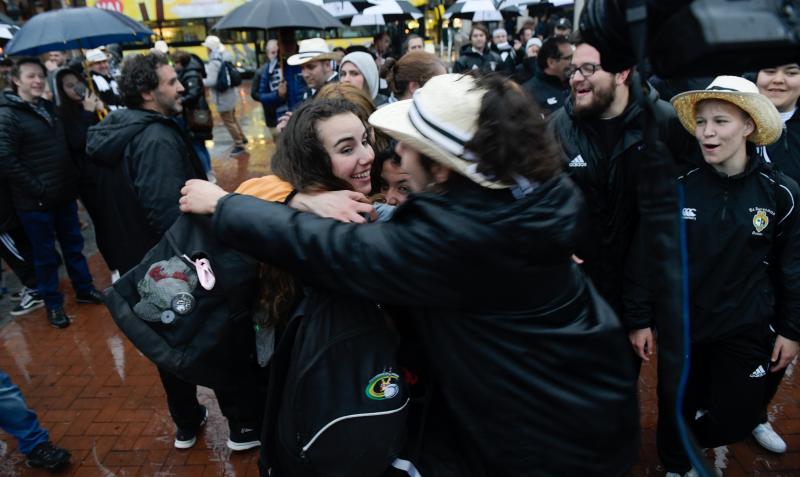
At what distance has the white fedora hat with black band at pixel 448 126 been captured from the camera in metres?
1.31

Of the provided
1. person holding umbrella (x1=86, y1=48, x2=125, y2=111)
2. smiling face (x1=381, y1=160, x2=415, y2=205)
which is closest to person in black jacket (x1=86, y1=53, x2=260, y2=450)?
smiling face (x1=381, y1=160, x2=415, y2=205)

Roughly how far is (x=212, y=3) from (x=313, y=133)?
1949cm

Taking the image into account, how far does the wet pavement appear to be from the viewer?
3234 millimetres

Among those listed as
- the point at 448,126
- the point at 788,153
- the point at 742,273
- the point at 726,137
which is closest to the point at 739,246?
the point at 742,273

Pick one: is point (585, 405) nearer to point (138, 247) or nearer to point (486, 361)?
point (486, 361)

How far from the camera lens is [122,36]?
18.7 ft

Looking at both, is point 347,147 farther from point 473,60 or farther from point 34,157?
point 473,60

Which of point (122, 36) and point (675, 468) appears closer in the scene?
point (675, 468)

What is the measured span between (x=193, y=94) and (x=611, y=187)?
7332 mm

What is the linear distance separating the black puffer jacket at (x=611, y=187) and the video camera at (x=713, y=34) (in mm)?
1770

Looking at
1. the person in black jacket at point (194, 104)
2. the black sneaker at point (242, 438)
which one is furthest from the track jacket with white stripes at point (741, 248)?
the person in black jacket at point (194, 104)

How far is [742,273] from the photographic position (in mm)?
2535

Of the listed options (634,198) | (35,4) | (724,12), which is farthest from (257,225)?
(35,4)

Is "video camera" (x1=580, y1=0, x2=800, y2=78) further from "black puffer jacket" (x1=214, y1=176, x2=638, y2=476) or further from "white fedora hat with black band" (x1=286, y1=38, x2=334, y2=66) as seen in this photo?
"white fedora hat with black band" (x1=286, y1=38, x2=334, y2=66)
